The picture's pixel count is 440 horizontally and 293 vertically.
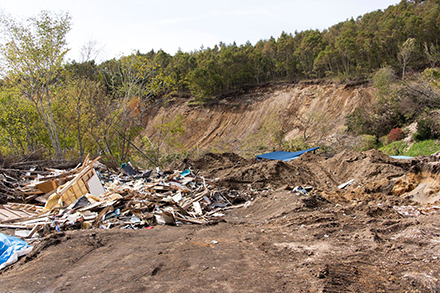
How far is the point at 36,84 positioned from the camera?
51.2 ft

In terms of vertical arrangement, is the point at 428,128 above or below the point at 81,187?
below

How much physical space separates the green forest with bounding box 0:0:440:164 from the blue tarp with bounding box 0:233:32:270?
958 cm

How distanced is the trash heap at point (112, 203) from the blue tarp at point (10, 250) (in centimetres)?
98

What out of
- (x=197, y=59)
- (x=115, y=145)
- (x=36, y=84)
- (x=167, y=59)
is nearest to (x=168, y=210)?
(x=36, y=84)

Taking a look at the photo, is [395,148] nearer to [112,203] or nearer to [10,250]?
[112,203]

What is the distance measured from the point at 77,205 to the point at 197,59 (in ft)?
149

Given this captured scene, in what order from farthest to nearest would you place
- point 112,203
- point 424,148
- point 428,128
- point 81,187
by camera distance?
point 428,128, point 424,148, point 81,187, point 112,203

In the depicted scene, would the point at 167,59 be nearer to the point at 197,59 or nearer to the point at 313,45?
the point at 197,59

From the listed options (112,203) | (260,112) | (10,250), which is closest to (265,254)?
(10,250)

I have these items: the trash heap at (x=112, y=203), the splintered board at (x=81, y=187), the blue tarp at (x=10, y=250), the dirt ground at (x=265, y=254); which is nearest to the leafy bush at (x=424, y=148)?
the dirt ground at (x=265, y=254)

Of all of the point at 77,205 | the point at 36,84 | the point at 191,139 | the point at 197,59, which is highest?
the point at 197,59

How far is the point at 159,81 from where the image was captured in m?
22.1

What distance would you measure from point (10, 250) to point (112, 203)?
2.77 meters

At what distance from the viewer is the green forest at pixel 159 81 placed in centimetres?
1545
